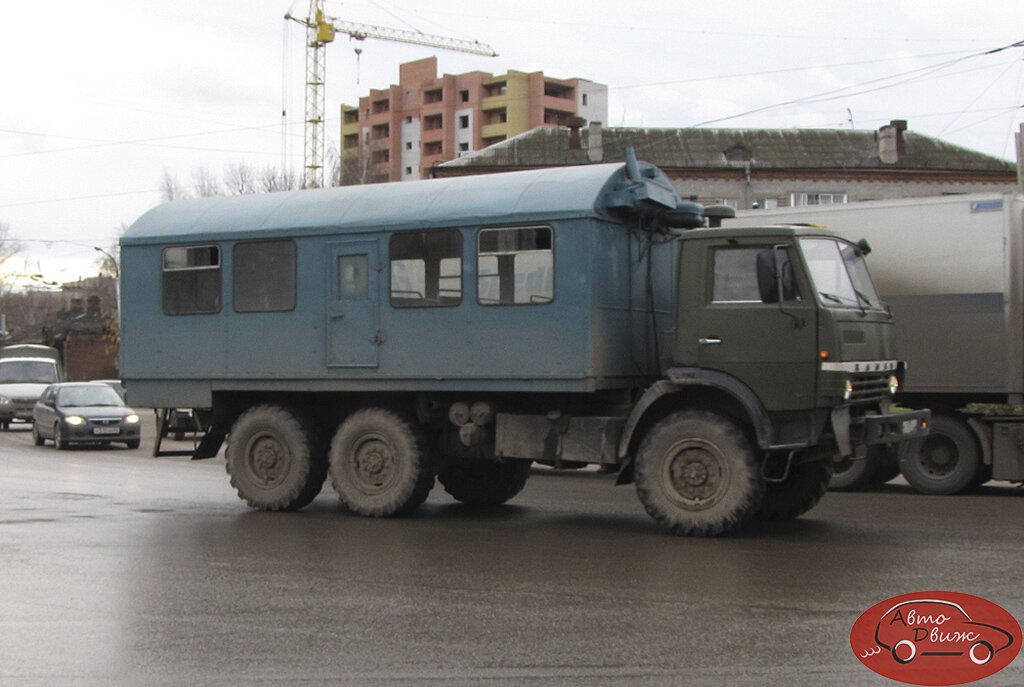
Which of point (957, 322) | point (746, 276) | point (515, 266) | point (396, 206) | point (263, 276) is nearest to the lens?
point (746, 276)

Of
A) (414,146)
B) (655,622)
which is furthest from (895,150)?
(414,146)

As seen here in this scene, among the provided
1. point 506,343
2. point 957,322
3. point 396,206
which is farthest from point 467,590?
point 957,322

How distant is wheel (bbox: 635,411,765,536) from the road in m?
0.24

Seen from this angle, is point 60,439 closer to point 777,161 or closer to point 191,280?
point 191,280

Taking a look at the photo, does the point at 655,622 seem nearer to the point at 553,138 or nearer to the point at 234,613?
the point at 234,613

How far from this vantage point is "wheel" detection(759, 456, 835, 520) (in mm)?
11852

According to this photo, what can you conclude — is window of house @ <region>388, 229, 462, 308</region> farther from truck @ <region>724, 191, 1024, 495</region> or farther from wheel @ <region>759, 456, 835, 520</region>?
truck @ <region>724, 191, 1024, 495</region>

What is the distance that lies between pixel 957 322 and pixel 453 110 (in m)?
106

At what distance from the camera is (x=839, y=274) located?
10961 millimetres

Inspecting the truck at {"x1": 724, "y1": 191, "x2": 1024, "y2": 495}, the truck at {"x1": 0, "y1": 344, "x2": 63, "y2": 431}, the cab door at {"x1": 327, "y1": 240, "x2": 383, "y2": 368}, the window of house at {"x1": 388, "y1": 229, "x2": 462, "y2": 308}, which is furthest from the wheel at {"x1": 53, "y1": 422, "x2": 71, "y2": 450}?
the truck at {"x1": 724, "y1": 191, "x2": 1024, "y2": 495}

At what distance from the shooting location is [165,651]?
662 cm

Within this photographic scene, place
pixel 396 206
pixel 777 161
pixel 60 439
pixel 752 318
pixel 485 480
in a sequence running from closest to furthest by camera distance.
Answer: pixel 752 318
pixel 396 206
pixel 485 480
pixel 60 439
pixel 777 161

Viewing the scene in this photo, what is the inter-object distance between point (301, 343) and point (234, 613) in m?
5.53

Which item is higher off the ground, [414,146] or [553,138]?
[414,146]
